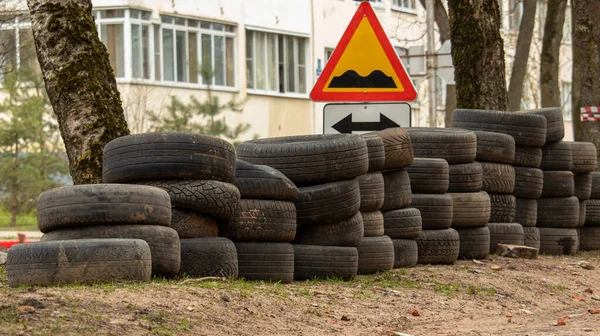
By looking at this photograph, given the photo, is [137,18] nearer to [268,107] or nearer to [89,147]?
[268,107]

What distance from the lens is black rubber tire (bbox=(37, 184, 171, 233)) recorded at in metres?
8.23

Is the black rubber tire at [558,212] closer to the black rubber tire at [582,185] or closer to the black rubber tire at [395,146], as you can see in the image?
the black rubber tire at [582,185]

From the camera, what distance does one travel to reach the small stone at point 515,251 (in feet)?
45.1

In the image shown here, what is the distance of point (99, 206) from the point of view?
8.23 m

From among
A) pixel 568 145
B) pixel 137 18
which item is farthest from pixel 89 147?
pixel 137 18

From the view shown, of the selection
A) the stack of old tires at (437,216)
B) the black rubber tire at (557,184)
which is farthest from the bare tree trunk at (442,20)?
the stack of old tires at (437,216)

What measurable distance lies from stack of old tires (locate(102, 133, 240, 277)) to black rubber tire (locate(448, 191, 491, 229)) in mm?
4224

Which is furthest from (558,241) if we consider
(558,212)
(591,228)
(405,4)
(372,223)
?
(405,4)

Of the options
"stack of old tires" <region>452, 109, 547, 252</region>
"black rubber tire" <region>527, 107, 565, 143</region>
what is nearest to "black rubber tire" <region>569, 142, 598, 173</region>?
"black rubber tire" <region>527, 107, 565, 143</region>

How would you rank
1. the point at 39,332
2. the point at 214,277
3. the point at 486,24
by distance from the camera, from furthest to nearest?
the point at 486,24, the point at 214,277, the point at 39,332

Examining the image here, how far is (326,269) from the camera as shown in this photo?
10.2m

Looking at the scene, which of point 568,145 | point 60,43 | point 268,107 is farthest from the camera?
point 268,107

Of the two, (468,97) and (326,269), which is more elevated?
(468,97)

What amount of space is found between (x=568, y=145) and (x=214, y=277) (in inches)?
294
